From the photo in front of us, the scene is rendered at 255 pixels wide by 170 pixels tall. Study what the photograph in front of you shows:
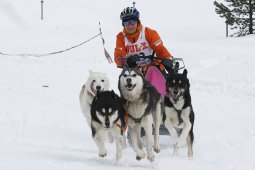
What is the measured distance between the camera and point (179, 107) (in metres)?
5.98

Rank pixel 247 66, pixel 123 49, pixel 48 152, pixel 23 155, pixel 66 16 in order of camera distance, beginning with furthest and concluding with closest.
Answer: pixel 66 16 < pixel 247 66 < pixel 123 49 < pixel 48 152 < pixel 23 155

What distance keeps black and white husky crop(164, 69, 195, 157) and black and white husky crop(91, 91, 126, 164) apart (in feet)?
2.97

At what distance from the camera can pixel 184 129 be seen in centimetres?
602

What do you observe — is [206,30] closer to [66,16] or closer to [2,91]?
[66,16]

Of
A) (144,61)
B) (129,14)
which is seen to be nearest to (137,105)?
(144,61)

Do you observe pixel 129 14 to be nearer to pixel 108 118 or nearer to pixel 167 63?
pixel 167 63

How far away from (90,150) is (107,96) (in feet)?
4.79

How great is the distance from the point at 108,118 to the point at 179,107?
1295 mm

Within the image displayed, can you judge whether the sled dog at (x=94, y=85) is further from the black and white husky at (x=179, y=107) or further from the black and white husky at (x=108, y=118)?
the black and white husky at (x=108, y=118)

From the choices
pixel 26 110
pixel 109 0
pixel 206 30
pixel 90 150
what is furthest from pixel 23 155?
pixel 109 0

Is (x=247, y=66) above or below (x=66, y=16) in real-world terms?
below

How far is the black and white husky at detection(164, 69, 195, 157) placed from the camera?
19.3 ft

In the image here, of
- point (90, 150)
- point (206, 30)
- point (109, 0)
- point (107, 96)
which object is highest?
point (109, 0)

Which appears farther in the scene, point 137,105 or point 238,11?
point 238,11
